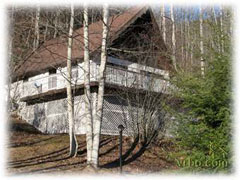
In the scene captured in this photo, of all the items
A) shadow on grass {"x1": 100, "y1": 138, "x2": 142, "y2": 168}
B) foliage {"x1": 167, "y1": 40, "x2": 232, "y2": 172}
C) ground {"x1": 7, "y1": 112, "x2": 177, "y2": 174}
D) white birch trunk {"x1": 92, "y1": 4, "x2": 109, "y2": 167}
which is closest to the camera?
foliage {"x1": 167, "y1": 40, "x2": 232, "y2": 172}

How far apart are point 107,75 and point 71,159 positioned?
518cm

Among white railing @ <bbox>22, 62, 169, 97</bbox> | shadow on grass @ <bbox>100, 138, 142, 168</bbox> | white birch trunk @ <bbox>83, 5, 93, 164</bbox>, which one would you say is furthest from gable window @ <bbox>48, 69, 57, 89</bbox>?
white birch trunk @ <bbox>83, 5, 93, 164</bbox>

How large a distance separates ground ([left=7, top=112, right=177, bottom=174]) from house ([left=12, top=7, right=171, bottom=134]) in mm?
1433

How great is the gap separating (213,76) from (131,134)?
7635 millimetres

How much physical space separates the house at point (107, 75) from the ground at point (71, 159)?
143 centimetres

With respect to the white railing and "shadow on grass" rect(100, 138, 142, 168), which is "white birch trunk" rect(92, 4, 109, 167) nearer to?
"shadow on grass" rect(100, 138, 142, 168)

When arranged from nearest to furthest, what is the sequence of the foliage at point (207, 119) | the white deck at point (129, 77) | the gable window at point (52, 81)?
the foliage at point (207, 119), the white deck at point (129, 77), the gable window at point (52, 81)

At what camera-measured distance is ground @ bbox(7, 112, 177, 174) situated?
35.0ft

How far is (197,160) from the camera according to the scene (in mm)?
7691

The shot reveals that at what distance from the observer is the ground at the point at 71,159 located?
10664 mm

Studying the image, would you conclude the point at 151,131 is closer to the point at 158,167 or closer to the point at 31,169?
the point at 158,167

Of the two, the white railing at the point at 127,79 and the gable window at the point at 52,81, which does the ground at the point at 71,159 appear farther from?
the gable window at the point at 52,81

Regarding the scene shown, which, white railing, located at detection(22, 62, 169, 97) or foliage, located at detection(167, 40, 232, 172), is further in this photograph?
white railing, located at detection(22, 62, 169, 97)

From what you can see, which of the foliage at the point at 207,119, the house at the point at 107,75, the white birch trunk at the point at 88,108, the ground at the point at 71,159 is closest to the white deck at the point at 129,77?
A: the house at the point at 107,75
